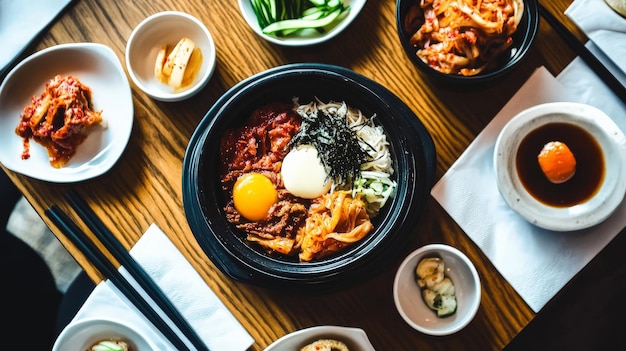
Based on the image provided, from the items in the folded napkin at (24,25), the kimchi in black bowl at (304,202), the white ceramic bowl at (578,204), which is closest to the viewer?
the kimchi in black bowl at (304,202)

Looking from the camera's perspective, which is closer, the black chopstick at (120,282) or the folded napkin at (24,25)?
the black chopstick at (120,282)

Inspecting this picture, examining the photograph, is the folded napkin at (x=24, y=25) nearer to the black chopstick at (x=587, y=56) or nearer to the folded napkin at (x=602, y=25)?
the black chopstick at (x=587, y=56)

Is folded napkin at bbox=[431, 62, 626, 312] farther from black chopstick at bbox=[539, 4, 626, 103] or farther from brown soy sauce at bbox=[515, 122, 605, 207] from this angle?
brown soy sauce at bbox=[515, 122, 605, 207]

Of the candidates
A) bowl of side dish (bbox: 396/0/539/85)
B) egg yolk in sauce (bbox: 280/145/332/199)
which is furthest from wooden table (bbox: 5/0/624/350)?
egg yolk in sauce (bbox: 280/145/332/199)

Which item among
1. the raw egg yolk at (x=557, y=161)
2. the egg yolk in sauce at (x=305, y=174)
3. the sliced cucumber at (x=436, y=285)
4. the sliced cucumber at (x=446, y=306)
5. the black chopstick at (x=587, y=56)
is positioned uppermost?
the egg yolk in sauce at (x=305, y=174)

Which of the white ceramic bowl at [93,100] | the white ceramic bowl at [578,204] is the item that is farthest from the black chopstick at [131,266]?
the white ceramic bowl at [578,204]

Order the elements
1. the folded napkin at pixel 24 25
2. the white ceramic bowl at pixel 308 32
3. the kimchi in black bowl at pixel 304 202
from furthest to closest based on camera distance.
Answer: the folded napkin at pixel 24 25 → the white ceramic bowl at pixel 308 32 → the kimchi in black bowl at pixel 304 202

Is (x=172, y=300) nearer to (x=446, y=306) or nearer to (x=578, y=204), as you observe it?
(x=446, y=306)
